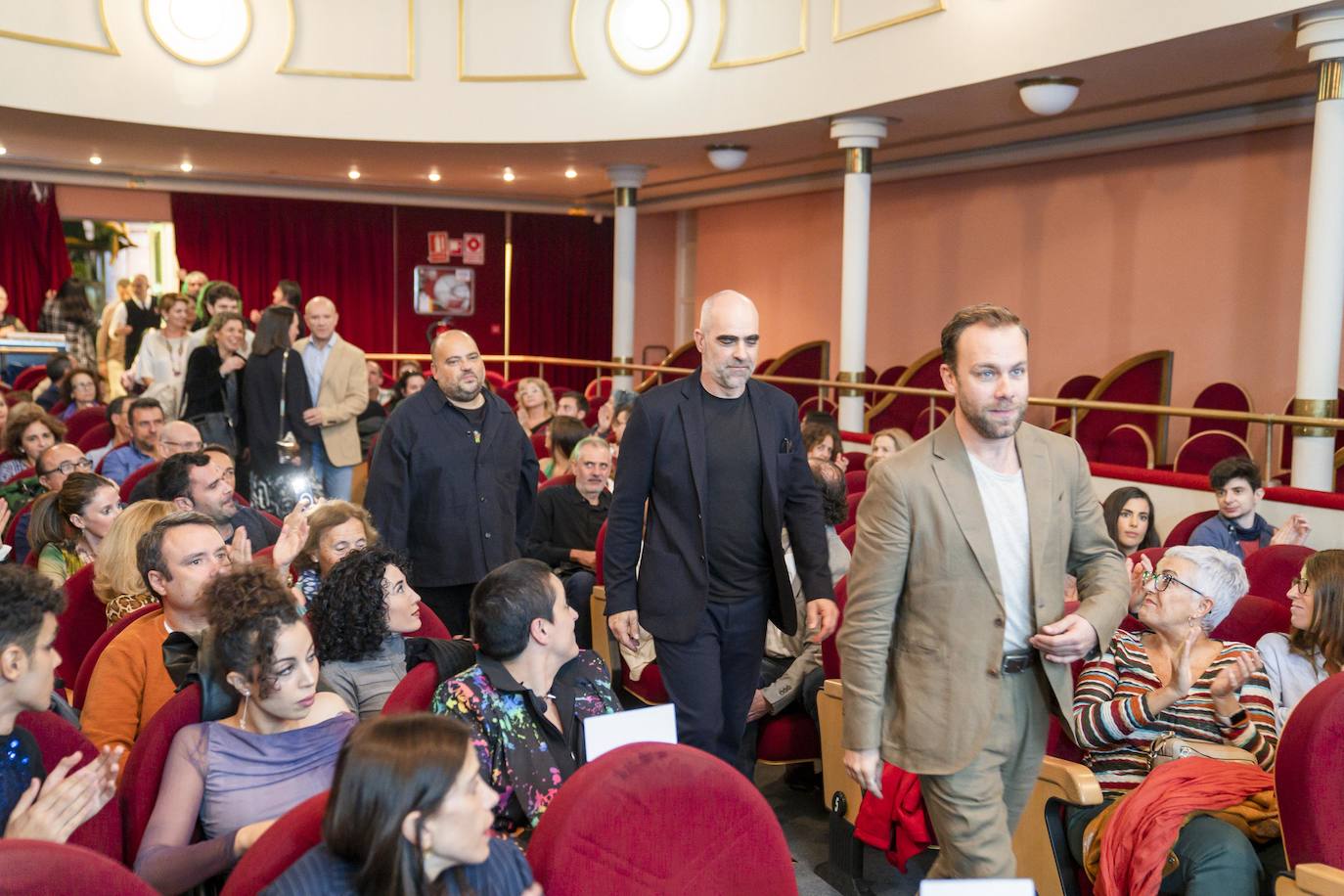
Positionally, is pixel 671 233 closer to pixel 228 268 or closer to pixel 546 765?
pixel 228 268

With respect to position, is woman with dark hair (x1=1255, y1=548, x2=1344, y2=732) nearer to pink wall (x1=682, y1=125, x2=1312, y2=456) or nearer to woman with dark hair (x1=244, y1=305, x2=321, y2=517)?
woman with dark hair (x1=244, y1=305, x2=321, y2=517)

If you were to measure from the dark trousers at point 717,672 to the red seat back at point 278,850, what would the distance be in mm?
1529

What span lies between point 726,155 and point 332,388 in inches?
176

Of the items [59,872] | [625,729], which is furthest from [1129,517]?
[59,872]

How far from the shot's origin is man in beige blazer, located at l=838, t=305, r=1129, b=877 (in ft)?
7.05

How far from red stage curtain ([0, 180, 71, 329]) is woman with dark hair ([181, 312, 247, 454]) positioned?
778 centimetres

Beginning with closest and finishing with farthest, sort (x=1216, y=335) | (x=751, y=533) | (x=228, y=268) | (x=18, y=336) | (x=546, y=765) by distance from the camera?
1. (x=546, y=765)
2. (x=751, y=533)
3. (x=1216, y=335)
4. (x=18, y=336)
5. (x=228, y=268)

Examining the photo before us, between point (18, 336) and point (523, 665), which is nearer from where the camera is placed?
point (523, 665)

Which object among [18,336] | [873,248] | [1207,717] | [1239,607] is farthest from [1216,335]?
[18,336]

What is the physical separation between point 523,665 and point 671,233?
13.2 m

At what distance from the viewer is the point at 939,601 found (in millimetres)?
2186

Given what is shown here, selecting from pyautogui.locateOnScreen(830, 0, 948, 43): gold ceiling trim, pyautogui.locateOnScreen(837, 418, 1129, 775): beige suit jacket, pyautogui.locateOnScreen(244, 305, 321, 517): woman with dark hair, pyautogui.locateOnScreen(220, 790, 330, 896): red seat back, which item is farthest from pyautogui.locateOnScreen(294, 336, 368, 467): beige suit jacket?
pyautogui.locateOnScreen(220, 790, 330, 896): red seat back

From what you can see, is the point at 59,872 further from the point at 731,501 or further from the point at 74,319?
the point at 74,319

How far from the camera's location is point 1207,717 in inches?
109
